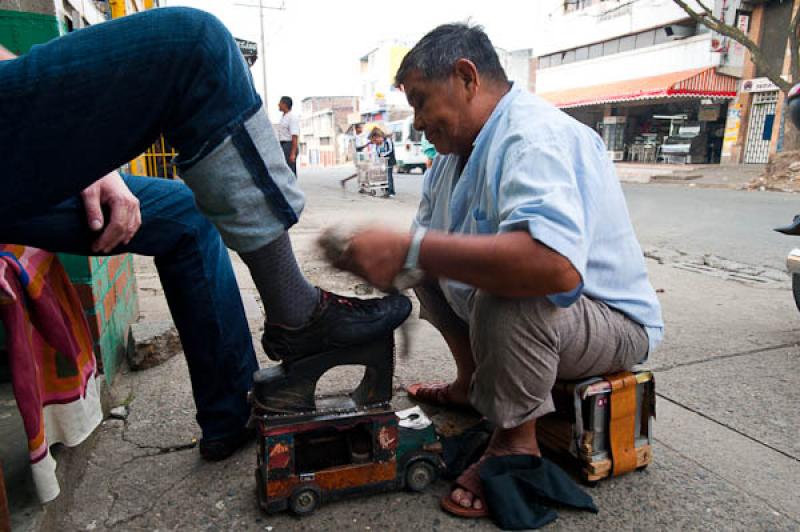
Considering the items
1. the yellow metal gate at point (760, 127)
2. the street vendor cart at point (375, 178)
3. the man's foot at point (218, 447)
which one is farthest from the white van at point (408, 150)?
the man's foot at point (218, 447)

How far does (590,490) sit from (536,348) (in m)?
0.46

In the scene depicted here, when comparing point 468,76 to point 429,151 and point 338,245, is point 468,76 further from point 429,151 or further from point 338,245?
point 429,151

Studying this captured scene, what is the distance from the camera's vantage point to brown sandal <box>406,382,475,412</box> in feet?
6.48

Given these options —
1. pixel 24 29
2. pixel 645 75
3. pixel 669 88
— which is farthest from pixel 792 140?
pixel 24 29

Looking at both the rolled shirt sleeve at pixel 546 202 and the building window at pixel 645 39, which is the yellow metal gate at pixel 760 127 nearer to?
the building window at pixel 645 39

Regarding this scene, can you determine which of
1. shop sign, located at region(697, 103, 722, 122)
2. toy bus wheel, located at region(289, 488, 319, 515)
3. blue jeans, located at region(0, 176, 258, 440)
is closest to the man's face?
blue jeans, located at region(0, 176, 258, 440)

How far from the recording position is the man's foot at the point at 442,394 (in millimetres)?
1952

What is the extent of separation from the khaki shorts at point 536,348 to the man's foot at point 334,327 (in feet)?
0.75

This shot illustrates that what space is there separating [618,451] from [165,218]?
135 cm

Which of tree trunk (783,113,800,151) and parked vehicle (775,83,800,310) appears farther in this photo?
tree trunk (783,113,800,151)

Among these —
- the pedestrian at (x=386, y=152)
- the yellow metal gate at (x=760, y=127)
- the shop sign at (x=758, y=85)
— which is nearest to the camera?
the pedestrian at (x=386, y=152)

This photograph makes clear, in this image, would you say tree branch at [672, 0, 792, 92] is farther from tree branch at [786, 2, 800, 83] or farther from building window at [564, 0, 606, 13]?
building window at [564, 0, 606, 13]

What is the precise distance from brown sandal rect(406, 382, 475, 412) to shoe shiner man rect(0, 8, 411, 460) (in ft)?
2.28

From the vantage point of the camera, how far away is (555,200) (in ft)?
3.97
